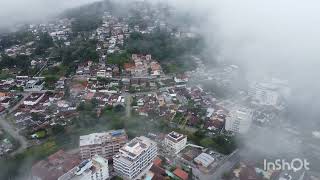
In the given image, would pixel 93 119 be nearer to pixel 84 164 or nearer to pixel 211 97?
pixel 84 164

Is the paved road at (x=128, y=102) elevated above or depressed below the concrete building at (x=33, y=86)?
below

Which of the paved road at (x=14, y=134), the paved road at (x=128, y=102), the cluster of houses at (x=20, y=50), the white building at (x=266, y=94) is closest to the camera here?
the paved road at (x=14, y=134)

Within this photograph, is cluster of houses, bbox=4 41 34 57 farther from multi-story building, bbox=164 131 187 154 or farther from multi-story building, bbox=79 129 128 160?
multi-story building, bbox=164 131 187 154

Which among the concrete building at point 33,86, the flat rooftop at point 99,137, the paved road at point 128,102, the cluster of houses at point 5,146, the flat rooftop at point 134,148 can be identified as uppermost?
the flat rooftop at point 134,148

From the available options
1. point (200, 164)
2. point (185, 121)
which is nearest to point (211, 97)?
point (185, 121)

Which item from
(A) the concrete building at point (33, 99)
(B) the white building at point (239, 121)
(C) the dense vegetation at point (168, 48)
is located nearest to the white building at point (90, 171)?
(B) the white building at point (239, 121)

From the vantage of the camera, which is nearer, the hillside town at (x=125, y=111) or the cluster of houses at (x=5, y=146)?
the hillside town at (x=125, y=111)
